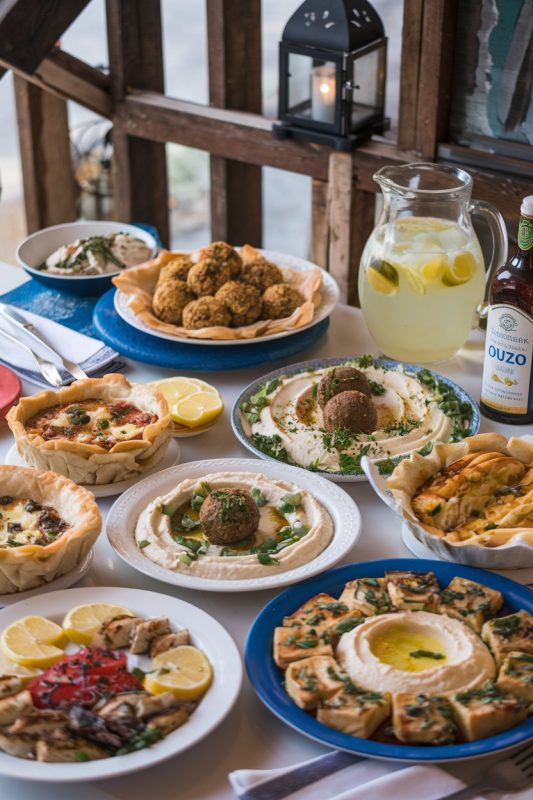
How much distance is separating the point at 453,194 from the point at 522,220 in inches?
11.6

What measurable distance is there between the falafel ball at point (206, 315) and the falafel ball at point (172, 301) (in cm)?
4

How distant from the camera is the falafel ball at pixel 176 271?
2336mm

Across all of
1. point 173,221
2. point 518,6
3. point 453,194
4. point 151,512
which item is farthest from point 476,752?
point 173,221

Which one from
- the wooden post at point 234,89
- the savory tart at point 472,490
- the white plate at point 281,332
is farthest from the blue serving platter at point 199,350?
the wooden post at point 234,89

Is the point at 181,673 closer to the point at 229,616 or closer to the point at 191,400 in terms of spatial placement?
the point at 229,616

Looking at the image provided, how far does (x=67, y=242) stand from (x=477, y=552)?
163cm

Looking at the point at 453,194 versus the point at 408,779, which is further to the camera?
the point at 453,194

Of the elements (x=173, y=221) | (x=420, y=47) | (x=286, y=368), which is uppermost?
(x=420, y=47)

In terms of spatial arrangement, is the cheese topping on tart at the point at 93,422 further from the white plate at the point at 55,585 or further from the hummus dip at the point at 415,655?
the hummus dip at the point at 415,655

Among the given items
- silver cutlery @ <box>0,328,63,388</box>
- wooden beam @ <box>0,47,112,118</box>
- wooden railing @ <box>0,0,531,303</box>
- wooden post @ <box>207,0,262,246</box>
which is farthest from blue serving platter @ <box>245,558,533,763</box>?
wooden beam @ <box>0,47,112,118</box>

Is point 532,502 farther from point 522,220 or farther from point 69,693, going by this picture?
point 69,693

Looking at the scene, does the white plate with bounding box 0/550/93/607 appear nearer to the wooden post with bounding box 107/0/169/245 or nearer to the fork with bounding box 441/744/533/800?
the fork with bounding box 441/744/533/800

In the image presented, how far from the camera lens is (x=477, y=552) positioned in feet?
4.98

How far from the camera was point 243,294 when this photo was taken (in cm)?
225
